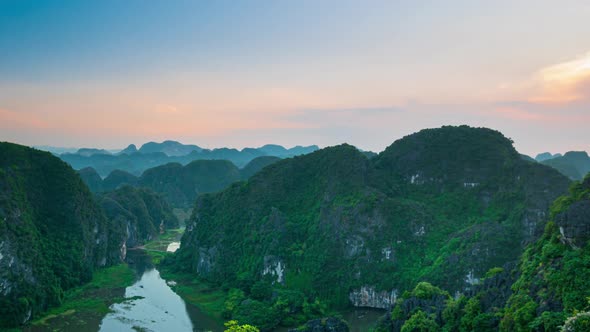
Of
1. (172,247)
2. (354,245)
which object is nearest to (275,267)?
(354,245)

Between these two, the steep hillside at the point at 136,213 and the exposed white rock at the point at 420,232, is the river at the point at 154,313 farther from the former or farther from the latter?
the exposed white rock at the point at 420,232

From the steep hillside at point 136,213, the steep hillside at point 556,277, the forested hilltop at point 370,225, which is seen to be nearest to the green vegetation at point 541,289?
the steep hillside at point 556,277

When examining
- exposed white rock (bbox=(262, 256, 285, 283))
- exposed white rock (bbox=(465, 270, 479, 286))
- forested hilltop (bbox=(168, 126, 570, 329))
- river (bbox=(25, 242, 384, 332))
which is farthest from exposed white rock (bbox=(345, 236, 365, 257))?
exposed white rock (bbox=(465, 270, 479, 286))

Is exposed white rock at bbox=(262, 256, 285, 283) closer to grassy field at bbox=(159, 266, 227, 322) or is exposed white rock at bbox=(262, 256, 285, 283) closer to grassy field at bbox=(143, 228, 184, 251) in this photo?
grassy field at bbox=(159, 266, 227, 322)

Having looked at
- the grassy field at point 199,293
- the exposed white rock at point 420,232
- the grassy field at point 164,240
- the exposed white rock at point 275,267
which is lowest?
the grassy field at point 164,240

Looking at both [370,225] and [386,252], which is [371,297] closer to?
[386,252]
